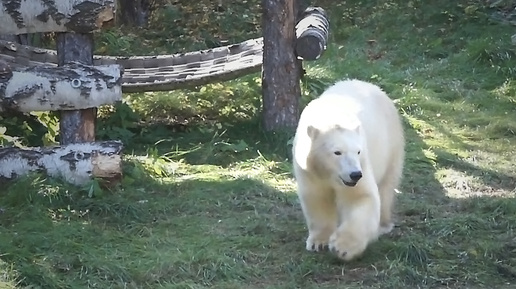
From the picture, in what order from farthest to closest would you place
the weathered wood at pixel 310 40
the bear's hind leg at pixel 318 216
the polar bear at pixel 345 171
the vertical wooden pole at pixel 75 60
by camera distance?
the weathered wood at pixel 310 40
the vertical wooden pole at pixel 75 60
the bear's hind leg at pixel 318 216
the polar bear at pixel 345 171

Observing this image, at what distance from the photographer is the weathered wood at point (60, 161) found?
222 inches

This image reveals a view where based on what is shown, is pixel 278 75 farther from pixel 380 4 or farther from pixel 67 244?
pixel 380 4

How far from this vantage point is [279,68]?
23.7ft

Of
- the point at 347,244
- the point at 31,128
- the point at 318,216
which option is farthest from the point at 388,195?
the point at 31,128

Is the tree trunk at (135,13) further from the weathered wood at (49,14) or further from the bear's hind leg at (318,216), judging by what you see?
the bear's hind leg at (318,216)

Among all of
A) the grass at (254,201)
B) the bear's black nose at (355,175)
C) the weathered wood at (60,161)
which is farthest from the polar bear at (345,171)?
the weathered wood at (60,161)

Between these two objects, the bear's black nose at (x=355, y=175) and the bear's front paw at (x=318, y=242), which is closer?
the bear's black nose at (x=355, y=175)

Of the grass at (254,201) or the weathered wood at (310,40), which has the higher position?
the weathered wood at (310,40)

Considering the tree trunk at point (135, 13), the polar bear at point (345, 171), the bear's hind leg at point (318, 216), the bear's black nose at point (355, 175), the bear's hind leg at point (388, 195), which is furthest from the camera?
the tree trunk at point (135, 13)

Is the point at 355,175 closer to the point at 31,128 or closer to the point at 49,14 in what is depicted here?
the point at 49,14

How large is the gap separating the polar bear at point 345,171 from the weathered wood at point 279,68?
78.4 inches

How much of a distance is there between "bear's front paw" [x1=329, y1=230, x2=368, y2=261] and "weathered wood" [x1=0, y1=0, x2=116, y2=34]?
243 cm

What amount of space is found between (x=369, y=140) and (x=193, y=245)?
3.91 ft

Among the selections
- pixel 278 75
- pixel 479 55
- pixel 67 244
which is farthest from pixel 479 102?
pixel 67 244
